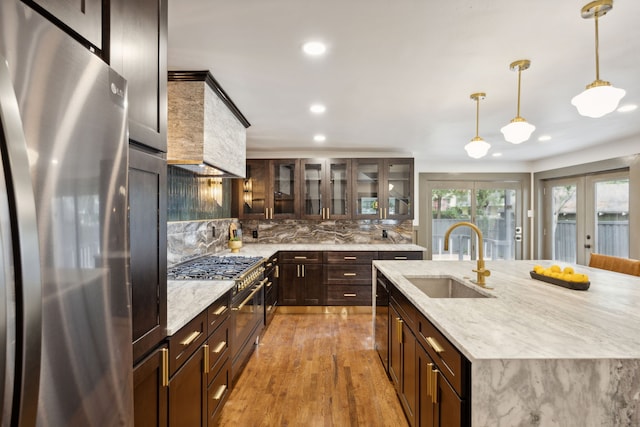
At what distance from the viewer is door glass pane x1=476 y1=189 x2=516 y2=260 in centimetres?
632

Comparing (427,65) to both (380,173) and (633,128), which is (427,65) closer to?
(380,173)

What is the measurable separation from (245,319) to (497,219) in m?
5.46

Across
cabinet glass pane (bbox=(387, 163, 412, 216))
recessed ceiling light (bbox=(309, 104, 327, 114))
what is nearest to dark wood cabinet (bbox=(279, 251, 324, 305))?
cabinet glass pane (bbox=(387, 163, 412, 216))

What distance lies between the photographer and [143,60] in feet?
3.89

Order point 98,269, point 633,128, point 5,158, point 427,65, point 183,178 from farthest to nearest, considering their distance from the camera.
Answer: point 633,128 < point 183,178 < point 427,65 < point 98,269 < point 5,158

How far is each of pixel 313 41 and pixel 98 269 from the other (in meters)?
1.67

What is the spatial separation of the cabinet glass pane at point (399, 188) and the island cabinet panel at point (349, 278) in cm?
89

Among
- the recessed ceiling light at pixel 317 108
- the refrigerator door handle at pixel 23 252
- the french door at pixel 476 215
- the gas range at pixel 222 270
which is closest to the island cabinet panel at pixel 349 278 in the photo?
the gas range at pixel 222 270

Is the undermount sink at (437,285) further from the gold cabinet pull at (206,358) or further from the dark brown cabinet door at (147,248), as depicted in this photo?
the dark brown cabinet door at (147,248)

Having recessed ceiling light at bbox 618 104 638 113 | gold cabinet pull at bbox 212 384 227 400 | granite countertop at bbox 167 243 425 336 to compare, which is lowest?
gold cabinet pull at bbox 212 384 227 400

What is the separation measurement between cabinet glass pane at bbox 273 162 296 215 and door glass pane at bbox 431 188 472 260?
2.86m

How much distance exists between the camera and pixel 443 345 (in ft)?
4.32

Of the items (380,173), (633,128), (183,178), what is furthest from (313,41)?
(633,128)

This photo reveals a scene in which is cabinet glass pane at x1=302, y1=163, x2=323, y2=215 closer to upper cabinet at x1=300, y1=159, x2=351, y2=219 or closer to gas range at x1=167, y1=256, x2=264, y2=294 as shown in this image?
upper cabinet at x1=300, y1=159, x2=351, y2=219
